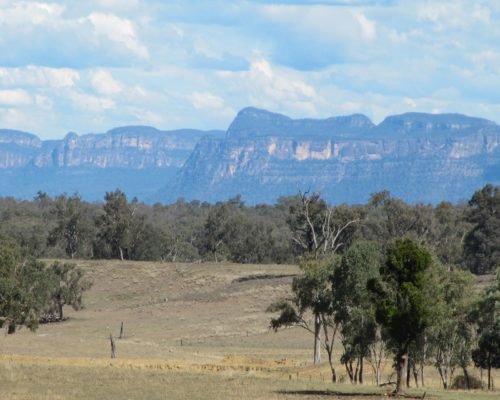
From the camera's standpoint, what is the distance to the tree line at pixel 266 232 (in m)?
119

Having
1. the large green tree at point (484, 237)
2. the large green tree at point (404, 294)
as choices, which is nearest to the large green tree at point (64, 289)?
the large green tree at point (484, 237)

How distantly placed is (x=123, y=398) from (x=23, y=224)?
13726cm

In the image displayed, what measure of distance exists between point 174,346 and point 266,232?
8486cm

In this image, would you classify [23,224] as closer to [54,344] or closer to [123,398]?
[54,344]

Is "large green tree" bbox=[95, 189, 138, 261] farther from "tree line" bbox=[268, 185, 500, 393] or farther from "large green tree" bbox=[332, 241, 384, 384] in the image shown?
"large green tree" bbox=[332, 241, 384, 384]

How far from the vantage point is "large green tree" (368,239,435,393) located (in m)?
42.7

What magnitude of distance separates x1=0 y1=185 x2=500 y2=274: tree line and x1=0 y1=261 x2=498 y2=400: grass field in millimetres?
9312

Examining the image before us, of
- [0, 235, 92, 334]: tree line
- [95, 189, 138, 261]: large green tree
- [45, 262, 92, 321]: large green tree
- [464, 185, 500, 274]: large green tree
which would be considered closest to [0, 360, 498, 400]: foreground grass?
[0, 235, 92, 334]: tree line

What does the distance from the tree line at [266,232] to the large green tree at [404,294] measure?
57.8 meters

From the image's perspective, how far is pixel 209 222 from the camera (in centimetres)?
15825

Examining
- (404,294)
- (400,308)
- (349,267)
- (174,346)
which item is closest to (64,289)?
(174,346)

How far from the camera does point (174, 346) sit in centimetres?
8062

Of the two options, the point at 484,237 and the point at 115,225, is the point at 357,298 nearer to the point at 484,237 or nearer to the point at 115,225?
the point at 484,237

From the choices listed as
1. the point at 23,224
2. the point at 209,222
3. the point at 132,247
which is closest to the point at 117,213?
the point at 132,247
